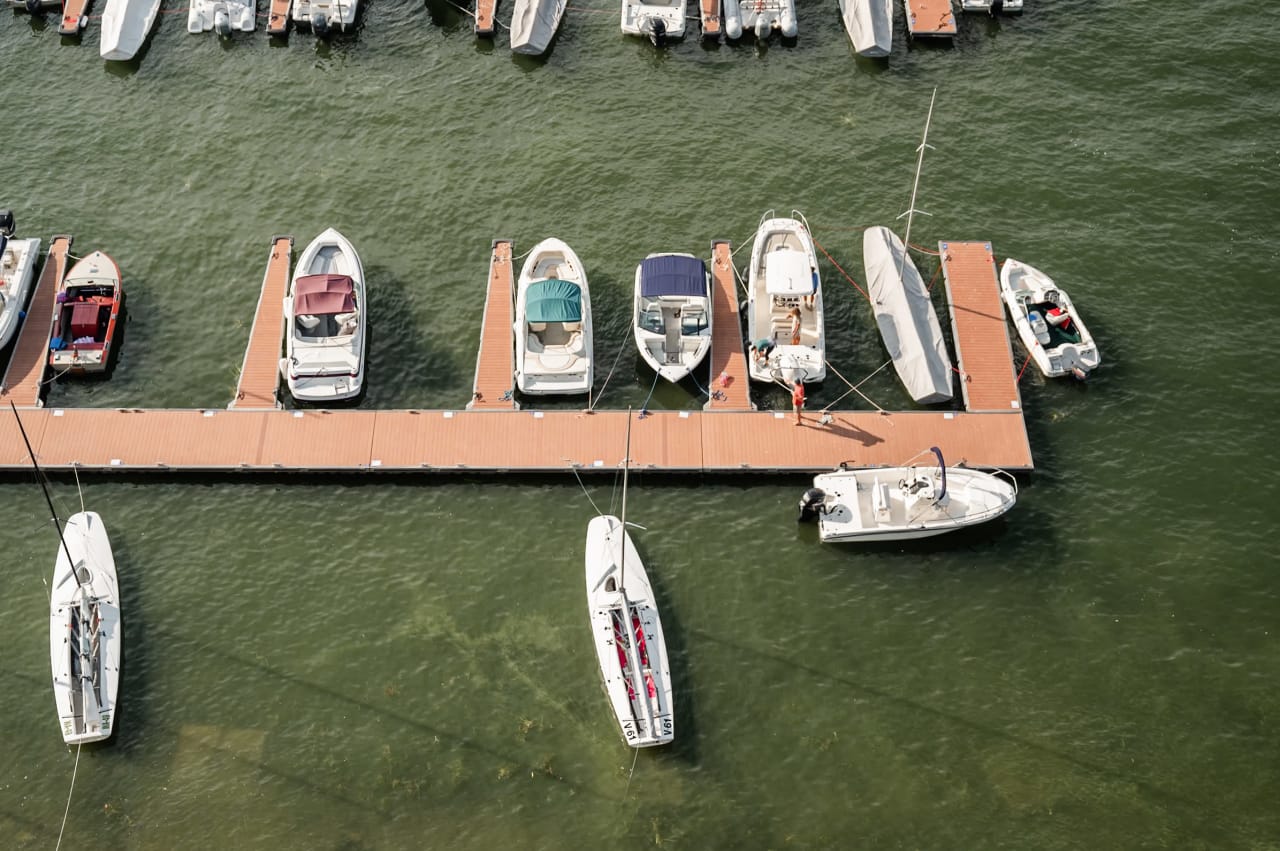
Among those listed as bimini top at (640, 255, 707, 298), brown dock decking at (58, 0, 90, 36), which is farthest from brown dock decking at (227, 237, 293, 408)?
brown dock decking at (58, 0, 90, 36)

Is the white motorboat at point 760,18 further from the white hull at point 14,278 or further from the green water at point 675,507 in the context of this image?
the white hull at point 14,278

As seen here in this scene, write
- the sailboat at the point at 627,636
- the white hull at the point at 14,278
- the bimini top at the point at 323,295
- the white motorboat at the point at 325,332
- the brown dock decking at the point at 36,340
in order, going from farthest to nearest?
the white hull at the point at 14,278 → the bimini top at the point at 323,295 → the brown dock decking at the point at 36,340 → the white motorboat at the point at 325,332 → the sailboat at the point at 627,636

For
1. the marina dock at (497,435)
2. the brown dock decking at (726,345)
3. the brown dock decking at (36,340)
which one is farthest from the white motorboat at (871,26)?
the brown dock decking at (36,340)

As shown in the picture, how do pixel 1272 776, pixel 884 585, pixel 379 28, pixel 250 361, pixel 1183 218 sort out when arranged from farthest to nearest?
pixel 379 28, pixel 1183 218, pixel 250 361, pixel 884 585, pixel 1272 776

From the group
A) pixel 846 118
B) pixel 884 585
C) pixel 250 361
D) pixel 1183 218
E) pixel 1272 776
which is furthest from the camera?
pixel 846 118

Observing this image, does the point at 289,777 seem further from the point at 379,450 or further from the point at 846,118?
the point at 846,118

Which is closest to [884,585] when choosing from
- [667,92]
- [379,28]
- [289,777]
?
[289,777]

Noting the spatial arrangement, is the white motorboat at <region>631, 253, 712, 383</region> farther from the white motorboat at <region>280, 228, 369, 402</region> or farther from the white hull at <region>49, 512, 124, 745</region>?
the white hull at <region>49, 512, 124, 745</region>
